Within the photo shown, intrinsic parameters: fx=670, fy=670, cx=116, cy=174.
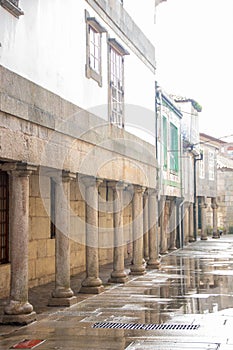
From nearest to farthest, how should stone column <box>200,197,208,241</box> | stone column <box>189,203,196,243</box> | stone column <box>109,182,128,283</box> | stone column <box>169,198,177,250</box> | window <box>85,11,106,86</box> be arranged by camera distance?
1. window <box>85,11,106,86</box>
2. stone column <box>109,182,128,283</box>
3. stone column <box>169,198,177,250</box>
4. stone column <box>189,203,196,243</box>
5. stone column <box>200,197,208,241</box>

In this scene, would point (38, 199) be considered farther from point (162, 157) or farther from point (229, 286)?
point (162, 157)

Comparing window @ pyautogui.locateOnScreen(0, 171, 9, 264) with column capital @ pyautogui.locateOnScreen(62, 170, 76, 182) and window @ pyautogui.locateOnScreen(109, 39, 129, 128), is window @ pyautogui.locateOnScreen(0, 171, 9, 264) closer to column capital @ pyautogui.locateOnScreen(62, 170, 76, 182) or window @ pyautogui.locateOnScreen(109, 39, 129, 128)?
column capital @ pyautogui.locateOnScreen(62, 170, 76, 182)

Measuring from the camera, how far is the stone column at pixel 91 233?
1266cm

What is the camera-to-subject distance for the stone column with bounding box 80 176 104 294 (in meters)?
12.7

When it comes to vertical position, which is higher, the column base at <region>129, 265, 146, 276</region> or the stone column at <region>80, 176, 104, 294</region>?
the stone column at <region>80, 176, 104, 294</region>

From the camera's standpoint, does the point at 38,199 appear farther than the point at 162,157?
No

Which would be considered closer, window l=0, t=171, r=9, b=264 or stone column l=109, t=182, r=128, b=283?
window l=0, t=171, r=9, b=264

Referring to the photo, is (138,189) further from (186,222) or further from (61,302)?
(186,222)

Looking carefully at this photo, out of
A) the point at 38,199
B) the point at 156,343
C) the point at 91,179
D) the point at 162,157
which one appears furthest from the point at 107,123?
the point at 162,157

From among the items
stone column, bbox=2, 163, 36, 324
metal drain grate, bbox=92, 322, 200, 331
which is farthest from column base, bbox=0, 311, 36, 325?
metal drain grate, bbox=92, 322, 200, 331

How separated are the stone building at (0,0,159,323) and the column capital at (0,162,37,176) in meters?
0.01

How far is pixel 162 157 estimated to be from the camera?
22.6m

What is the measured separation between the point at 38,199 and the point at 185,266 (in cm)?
674

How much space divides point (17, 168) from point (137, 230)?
7.54 m
